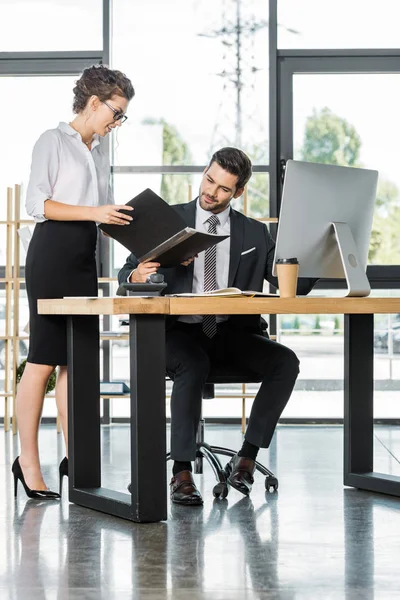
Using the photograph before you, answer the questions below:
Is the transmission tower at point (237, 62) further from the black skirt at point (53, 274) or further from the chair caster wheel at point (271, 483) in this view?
the chair caster wheel at point (271, 483)

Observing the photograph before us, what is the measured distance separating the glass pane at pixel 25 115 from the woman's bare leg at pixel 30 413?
8.50 feet

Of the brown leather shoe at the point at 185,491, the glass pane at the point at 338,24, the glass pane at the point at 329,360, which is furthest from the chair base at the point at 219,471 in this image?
the glass pane at the point at 338,24

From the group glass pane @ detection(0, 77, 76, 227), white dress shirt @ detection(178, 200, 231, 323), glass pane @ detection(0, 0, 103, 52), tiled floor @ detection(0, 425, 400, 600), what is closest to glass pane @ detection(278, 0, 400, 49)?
glass pane @ detection(0, 0, 103, 52)

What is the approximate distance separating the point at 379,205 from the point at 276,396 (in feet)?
8.28

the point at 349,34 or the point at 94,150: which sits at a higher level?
the point at 349,34

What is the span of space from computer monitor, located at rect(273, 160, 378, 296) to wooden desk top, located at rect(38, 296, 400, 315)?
0.40 feet

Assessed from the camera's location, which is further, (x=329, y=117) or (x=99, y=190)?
(x=329, y=117)

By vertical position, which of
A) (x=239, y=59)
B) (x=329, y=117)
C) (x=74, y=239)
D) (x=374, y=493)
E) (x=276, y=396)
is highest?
(x=239, y=59)

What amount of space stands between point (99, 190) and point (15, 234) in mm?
2077

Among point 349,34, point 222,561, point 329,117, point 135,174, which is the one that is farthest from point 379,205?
point 222,561

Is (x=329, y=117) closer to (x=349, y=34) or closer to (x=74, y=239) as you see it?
(x=349, y=34)

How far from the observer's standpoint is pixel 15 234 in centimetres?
505

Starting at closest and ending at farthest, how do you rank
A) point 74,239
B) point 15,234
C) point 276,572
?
point 276,572 < point 74,239 < point 15,234

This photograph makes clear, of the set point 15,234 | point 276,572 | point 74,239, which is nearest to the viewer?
point 276,572
